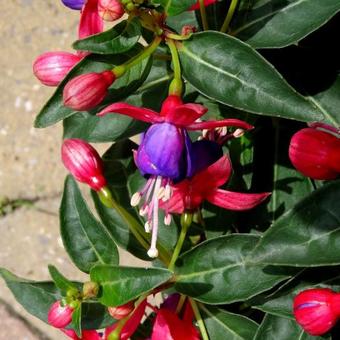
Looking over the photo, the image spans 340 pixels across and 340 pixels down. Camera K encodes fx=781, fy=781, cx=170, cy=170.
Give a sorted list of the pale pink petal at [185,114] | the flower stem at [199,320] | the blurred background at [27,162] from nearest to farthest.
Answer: the pale pink petal at [185,114]
the flower stem at [199,320]
the blurred background at [27,162]

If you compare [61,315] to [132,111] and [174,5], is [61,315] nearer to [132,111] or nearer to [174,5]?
[132,111]

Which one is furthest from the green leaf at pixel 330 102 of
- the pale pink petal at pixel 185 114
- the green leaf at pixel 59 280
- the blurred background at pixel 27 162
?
the blurred background at pixel 27 162

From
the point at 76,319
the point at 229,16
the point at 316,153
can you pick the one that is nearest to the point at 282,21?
the point at 229,16

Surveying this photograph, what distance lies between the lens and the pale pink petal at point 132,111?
0.80 meters

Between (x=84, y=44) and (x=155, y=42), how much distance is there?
0.11 m

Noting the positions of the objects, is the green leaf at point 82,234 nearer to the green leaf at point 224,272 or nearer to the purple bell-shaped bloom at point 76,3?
the green leaf at point 224,272

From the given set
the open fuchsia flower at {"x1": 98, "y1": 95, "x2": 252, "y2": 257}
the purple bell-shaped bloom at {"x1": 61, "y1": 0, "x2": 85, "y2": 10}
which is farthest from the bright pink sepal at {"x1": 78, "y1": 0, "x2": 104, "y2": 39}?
the open fuchsia flower at {"x1": 98, "y1": 95, "x2": 252, "y2": 257}

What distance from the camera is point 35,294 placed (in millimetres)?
1040

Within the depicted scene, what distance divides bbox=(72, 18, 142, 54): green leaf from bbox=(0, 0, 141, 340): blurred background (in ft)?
4.03

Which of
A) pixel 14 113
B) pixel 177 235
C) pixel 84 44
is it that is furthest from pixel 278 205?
pixel 14 113

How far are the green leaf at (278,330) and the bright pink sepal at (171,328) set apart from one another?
0.09 meters

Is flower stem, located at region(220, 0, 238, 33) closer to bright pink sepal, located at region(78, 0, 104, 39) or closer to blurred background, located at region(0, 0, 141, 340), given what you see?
bright pink sepal, located at region(78, 0, 104, 39)

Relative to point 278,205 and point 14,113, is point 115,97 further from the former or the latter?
point 14,113

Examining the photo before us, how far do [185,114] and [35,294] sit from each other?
1.24 feet
